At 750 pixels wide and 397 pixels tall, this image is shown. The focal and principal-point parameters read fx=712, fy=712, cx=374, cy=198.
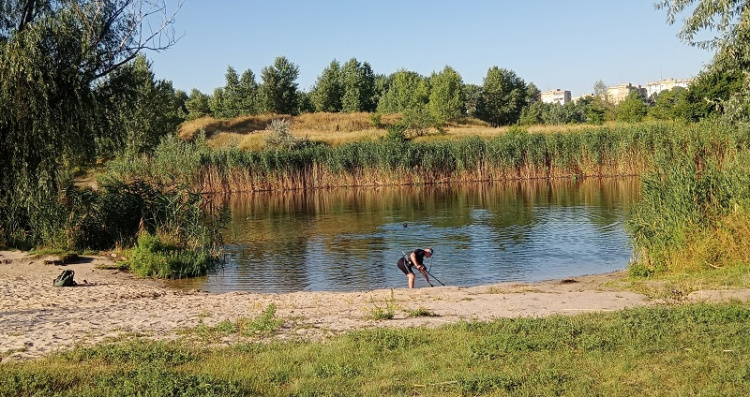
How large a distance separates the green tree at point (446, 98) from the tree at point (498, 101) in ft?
17.4

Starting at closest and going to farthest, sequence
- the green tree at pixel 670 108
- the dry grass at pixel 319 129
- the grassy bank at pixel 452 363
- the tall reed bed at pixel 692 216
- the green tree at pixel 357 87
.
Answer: the grassy bank at pixel 452 363 → the tall reed bed at pixel 692 216 → the green tree at pixel 670 108 → the dry grass at pixel 319 129 → the green tree at pixel 357 87

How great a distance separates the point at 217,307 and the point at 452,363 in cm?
618

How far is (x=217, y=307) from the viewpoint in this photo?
12547mm

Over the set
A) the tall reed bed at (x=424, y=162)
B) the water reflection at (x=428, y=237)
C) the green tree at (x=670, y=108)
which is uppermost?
the green tree at (x=670, y=108)

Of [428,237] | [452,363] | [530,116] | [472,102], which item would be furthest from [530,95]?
[452,363]

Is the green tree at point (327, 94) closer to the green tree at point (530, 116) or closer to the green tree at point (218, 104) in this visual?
the green tree at point (218, 104)

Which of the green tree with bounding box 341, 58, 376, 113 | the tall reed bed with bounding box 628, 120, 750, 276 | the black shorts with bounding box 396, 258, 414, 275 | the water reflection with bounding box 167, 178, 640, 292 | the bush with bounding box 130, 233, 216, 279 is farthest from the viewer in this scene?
the green tree with bounding box 341, 58, 376, 113

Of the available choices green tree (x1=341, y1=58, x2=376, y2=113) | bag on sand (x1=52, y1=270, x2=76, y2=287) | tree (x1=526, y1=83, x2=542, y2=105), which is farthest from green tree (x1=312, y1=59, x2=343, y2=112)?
bag on sand (x1=52, y1=270, x2=76, y2=287)

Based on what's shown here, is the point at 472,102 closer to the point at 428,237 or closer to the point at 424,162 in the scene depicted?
the point at 424,162

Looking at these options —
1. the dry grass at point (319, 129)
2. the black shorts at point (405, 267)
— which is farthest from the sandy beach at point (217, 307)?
the dry grass at point (319, 129)

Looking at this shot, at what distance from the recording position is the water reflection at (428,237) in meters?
19.4

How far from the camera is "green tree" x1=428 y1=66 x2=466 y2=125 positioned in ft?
312

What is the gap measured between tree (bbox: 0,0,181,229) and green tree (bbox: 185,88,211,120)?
82.6 m

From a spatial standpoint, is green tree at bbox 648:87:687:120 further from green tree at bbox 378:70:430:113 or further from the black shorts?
the black shorts
